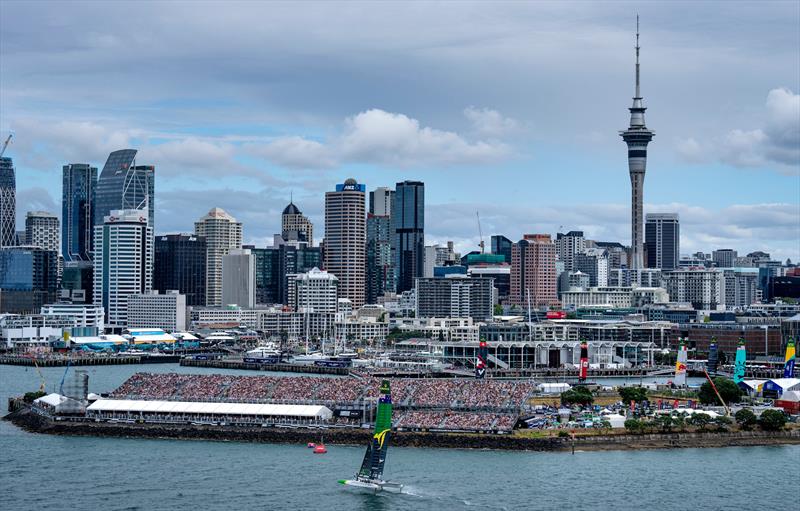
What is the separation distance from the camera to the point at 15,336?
124 metres

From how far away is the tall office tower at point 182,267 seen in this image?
176500 millimetres

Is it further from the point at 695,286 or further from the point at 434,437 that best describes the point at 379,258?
the point at 434,437

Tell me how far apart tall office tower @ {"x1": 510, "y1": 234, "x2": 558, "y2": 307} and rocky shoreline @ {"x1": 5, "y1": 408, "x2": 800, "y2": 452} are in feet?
444

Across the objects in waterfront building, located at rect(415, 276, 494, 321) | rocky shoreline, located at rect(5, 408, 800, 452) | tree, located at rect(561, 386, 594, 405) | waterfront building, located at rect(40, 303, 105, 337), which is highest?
waterfront building, located at rect(415, 276, 494, 321)

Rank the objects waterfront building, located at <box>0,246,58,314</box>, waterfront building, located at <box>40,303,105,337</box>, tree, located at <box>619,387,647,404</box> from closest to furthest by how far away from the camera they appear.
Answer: tree, located at <box>619,387,647,404</box>
waterfront building, located at <box>40,303,105,337</box>
waterfront building, located at <box>0,246,58,314</box>

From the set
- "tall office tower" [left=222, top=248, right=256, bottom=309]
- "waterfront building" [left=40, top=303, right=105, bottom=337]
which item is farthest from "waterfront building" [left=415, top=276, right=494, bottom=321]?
"tall office tower" [left=222, top=248, right=256, bottom=309]

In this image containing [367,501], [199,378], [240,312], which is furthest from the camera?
[240,312]

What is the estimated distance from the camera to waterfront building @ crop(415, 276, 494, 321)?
14462 cm

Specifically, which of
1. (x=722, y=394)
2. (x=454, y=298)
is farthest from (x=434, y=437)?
(x=454, y=298)

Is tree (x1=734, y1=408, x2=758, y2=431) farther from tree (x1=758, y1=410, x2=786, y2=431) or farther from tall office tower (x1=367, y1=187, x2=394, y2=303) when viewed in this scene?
tall office tower (x1=367, y1=187, x2=394, y2=303)

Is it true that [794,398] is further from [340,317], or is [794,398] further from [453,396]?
[340,317]

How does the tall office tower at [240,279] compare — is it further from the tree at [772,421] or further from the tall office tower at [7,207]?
the tree at [772,421]

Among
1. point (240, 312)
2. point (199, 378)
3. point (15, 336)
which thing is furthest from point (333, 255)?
point (199, 378)

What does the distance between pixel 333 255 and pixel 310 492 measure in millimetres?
130913
